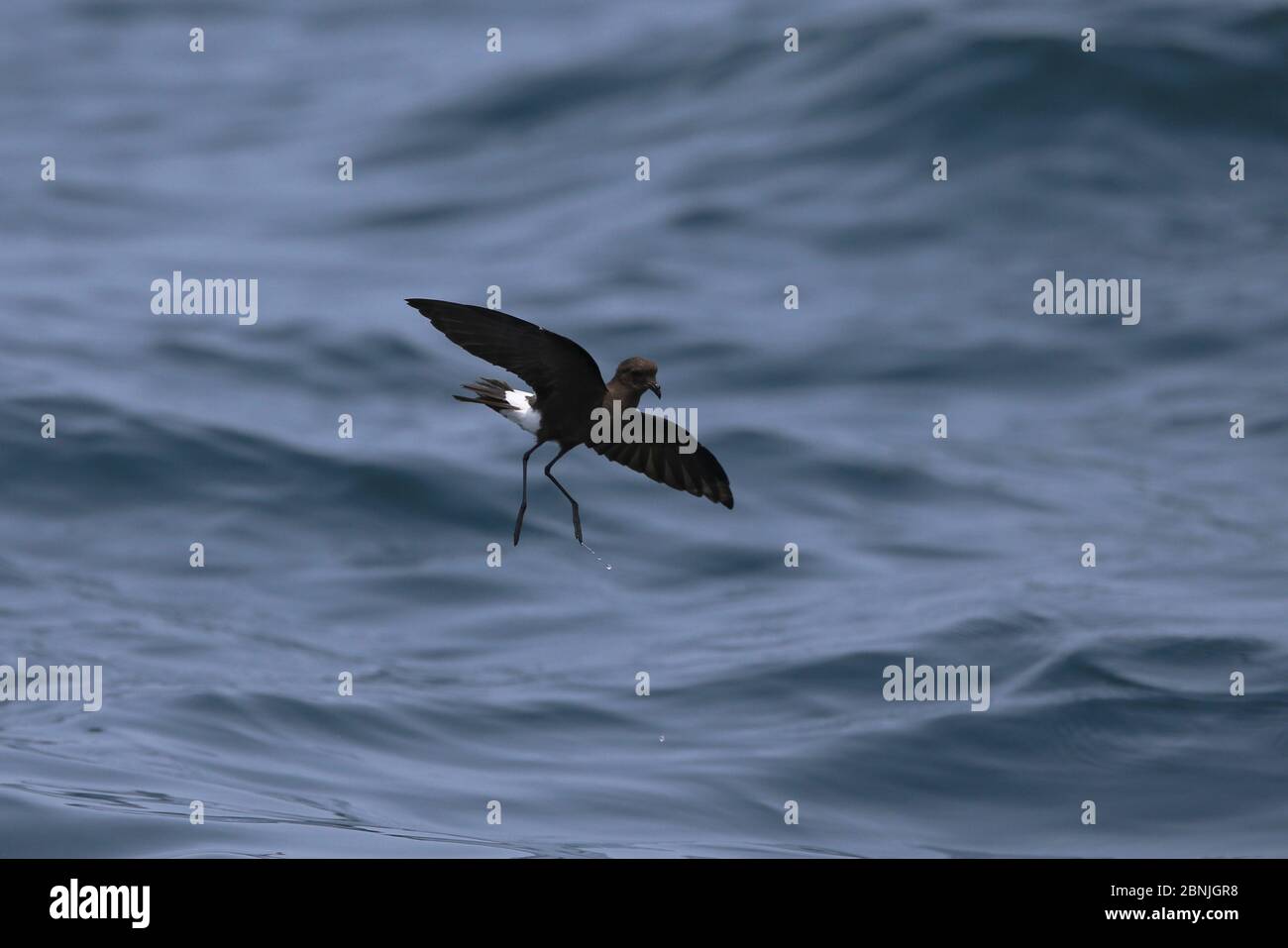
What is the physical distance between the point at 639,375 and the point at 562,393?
330 mm

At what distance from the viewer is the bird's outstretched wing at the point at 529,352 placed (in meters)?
6.14

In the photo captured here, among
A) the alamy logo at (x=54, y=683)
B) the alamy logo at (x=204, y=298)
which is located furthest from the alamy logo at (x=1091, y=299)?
the alamy logo at (x=54, y=683)

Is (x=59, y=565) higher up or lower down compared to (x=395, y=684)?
higher up

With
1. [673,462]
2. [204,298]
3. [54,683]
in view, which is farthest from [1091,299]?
[673,462]

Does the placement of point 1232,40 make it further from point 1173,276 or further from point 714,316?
point 714,316

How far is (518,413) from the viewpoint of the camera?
→ 21.0 feet

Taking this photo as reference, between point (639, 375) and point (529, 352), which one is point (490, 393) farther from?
point (639, 375)

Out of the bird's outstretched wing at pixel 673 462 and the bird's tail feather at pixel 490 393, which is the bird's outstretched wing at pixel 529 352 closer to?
the bird's tail feather at pixel 490 393

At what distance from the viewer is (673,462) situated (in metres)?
6.71

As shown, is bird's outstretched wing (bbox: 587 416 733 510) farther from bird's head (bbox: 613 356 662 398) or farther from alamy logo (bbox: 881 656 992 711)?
alamy logo (bbox: 881 656 992 711)

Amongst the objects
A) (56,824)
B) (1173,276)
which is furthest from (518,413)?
(1173,276)

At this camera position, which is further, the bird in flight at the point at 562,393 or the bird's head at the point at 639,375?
the bird's head at the point at 639,375

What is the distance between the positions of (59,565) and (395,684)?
4.99 meters

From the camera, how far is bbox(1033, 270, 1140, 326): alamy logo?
2919 cm
